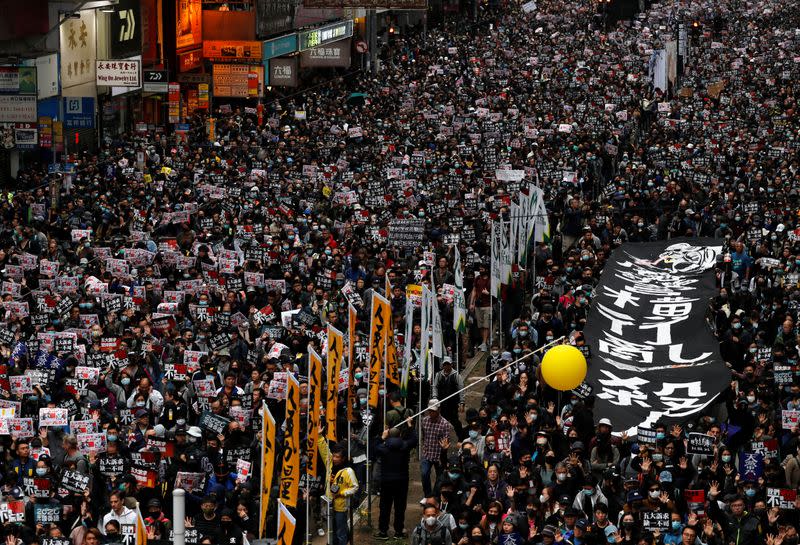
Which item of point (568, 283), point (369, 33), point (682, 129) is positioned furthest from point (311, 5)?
point (369, 33)

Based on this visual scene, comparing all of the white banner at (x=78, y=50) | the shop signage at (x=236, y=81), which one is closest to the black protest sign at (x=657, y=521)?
the white banner at (x=78, y=50)

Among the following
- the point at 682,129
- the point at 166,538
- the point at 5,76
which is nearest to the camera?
the point at 166,538

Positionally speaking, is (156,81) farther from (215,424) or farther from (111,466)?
(111,466)

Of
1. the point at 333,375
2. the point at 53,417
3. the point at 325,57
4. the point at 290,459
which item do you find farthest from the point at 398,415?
the point at 325,57

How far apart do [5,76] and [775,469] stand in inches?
960

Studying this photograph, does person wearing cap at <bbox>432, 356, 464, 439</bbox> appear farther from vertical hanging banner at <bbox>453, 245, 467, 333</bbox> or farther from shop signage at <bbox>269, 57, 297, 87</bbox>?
shop signage at <bbox>269, 57, 297, 87</bbox>

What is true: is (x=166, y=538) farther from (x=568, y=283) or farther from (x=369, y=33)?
(x=369, y=33)

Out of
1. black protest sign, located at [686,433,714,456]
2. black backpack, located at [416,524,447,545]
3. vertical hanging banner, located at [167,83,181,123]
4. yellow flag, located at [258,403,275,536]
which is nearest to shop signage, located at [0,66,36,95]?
vertical hanging banner, located at [167,83,181,123]

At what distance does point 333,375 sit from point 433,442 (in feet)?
5.39

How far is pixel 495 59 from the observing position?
59.0 m

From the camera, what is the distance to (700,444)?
18031mm

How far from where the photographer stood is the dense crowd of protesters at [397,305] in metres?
17.3

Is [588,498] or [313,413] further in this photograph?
[313,413]

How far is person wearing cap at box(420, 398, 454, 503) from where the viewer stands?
19625mm
